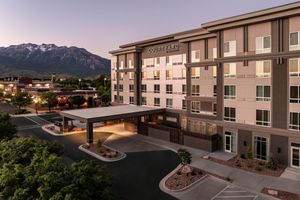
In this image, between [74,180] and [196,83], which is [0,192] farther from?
[196,83]

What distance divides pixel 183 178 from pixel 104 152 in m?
12.4

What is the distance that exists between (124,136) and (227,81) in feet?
65.9

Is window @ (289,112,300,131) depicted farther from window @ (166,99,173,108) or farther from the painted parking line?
window @ (166,99,173,108)

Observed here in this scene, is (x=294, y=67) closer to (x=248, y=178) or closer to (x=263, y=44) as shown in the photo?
(x=263, y=44)

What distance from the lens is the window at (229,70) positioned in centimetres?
2861

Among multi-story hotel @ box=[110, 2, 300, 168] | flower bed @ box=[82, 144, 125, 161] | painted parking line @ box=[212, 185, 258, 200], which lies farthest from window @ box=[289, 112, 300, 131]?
flower bed @ box=[82, 144, 125, 161]

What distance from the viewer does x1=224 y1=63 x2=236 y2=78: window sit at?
2861 cm

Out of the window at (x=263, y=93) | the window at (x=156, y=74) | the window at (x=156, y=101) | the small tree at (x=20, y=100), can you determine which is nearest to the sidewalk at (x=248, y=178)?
the window at (x=263, y=93)

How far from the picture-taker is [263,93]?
85.8ft

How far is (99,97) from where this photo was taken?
83.7 m

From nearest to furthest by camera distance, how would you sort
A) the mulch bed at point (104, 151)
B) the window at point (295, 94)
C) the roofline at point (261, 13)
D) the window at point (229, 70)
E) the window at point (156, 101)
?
the roofline at point (261, 13), the window at point (295, 94), the mulch bed at point (104, 151), the window at point (229, 70), the window at point (156, 101)

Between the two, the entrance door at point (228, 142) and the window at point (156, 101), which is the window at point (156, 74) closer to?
the window at point (156, 101)

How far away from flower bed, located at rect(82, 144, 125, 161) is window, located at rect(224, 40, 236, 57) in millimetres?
19673

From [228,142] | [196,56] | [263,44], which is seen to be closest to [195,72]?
[196,56]
